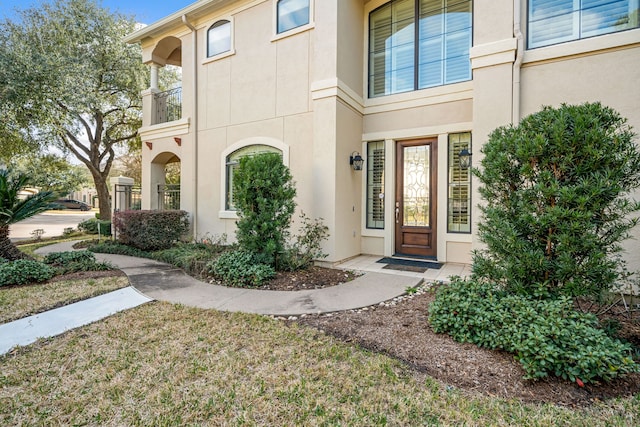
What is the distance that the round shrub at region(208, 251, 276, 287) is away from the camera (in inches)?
197

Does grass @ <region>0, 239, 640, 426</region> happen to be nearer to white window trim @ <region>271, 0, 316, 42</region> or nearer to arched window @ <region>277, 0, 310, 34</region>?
→ white window trim @ <region>271, 0, 316, 42</region>

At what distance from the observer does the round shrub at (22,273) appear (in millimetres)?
4887

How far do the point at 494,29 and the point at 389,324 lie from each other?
5171 mm

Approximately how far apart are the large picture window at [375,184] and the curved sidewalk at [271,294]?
6.24 ft

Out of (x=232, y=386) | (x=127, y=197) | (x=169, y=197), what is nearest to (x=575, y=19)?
(x=232, y=386)

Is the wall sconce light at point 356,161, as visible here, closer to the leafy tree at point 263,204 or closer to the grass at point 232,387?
the leafy tree at point 263,204

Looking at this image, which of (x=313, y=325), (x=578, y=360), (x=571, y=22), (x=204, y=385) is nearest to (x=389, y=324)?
(x=313, y=325)

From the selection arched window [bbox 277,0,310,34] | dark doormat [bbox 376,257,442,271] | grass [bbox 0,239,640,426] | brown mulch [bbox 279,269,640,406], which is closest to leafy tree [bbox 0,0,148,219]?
arched window [bbox 277,0,310,34]

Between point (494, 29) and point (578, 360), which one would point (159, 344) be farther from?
point (494, 29)

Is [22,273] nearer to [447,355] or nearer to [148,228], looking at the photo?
[148,228]

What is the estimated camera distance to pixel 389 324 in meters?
3.53

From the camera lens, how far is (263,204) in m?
5.38

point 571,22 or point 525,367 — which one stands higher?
point 571,22

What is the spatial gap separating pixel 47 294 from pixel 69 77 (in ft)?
A: 31.6
